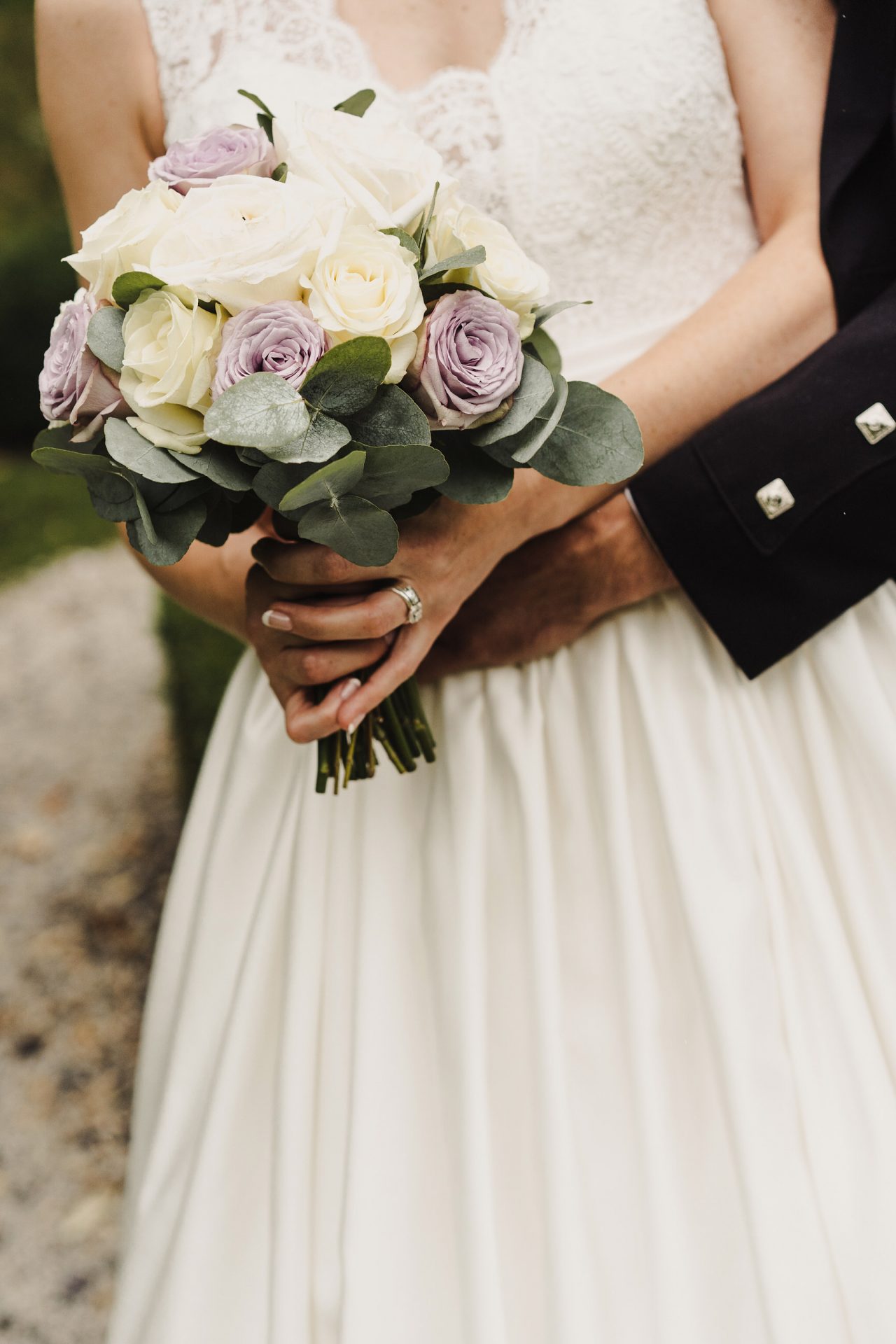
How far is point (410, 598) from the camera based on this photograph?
1317mm

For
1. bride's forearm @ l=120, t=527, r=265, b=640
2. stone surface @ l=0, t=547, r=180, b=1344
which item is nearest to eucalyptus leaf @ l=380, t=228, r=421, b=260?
bride's forearm @ l=120, t=527, r=265, b=640

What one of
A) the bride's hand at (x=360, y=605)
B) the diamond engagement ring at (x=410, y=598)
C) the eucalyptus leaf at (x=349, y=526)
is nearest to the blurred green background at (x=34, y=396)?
the bride's hand at (x=360, y=605)

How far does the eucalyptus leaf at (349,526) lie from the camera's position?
3.44ft

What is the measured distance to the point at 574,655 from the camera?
1.56 meters

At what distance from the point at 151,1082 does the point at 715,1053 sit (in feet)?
3.04

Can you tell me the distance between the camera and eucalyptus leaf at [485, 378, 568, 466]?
1.10m

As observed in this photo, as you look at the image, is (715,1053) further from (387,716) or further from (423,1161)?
(387,716)

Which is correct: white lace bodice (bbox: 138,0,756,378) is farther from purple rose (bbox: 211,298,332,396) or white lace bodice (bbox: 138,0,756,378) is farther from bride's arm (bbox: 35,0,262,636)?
purple rose (bbox: 211,298,332,396)

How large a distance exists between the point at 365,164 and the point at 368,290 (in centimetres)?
18

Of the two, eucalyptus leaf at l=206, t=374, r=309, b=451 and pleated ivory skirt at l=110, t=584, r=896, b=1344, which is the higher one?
eucalyptus leaf at l=206, t=374, r=309, b=451

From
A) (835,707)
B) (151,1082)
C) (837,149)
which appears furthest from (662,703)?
(151,1082)

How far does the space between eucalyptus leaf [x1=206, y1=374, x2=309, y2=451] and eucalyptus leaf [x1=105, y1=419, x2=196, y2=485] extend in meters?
0.09

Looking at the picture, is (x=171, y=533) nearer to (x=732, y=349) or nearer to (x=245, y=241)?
(x=245, y=241)

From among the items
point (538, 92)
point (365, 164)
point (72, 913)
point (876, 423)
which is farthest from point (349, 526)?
point (72, 913)
